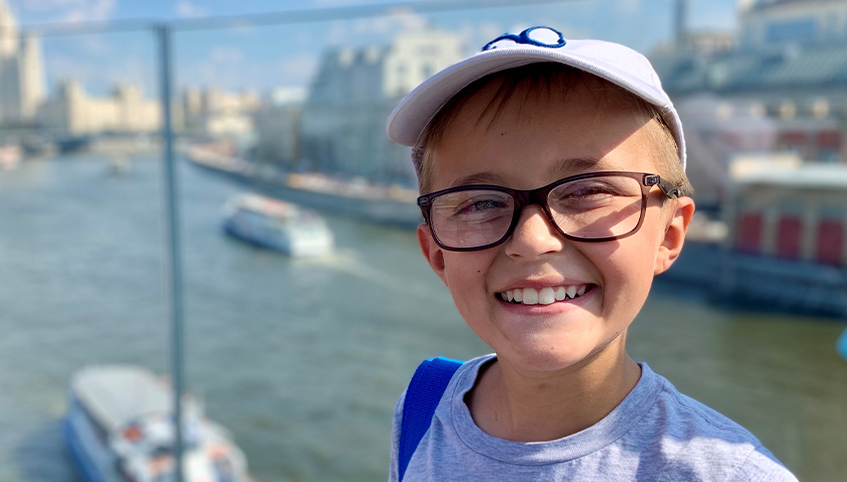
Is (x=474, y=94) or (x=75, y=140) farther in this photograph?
(x=75, y=140)

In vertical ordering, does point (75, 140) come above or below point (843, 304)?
above

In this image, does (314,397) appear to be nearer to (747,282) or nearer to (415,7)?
(747,282)

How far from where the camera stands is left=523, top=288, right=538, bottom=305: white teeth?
317 mm

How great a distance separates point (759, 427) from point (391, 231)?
8.76ft

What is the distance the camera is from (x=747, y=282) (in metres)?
7.18

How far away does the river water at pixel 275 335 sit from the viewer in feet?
16.5

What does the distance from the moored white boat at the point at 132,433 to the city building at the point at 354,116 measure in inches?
64.2

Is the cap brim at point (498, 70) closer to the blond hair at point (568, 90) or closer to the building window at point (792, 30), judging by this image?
the blond hair at point (568, 90)

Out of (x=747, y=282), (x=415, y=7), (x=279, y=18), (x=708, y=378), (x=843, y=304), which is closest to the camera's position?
(x=415, y=7)

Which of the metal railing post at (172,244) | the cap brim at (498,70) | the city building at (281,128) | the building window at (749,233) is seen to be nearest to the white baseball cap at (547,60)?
the cap brim at (498,70)

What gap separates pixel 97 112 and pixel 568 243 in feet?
12.0

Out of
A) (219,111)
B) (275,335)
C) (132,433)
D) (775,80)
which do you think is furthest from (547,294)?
(775,80)

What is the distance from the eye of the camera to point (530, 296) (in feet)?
1.04

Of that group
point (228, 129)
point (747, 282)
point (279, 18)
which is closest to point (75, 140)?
point (228, 129)
